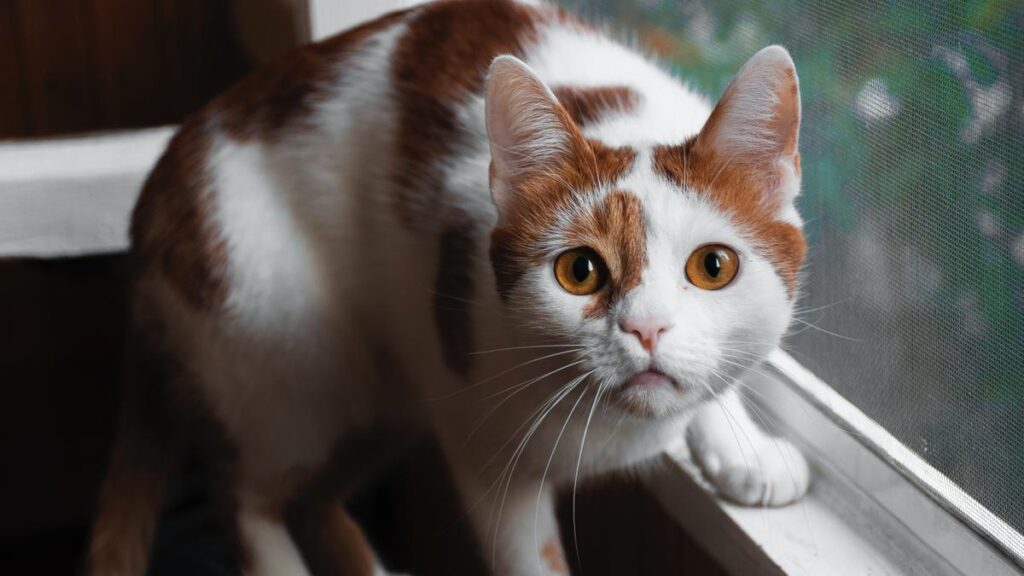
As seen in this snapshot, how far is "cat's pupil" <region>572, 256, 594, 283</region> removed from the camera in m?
0.65

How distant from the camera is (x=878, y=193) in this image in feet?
2.43

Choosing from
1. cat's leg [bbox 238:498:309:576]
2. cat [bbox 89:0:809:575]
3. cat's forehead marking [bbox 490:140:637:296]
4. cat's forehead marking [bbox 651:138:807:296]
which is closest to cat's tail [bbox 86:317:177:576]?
cat [bbox 89:0:809:575]

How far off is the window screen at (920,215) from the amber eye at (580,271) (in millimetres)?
224

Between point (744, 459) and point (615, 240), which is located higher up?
point (615, 240)

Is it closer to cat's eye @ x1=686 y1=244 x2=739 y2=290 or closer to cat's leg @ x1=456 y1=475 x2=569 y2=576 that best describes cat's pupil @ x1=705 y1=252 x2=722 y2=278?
cat's eye @ x1=686 y1=244 x2=739 y2=290

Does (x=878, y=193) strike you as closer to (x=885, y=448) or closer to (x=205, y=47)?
(x=885, y=448)

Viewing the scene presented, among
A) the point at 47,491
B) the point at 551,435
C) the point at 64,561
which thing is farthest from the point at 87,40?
the point at 551,435

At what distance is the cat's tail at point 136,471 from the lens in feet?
3.38

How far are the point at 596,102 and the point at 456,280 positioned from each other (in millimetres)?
179

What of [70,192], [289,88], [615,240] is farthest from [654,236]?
[70,192]

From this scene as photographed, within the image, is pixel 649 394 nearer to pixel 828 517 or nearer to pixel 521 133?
pixel 521 133

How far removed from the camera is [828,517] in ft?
2.86

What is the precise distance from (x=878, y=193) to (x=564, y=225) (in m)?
0.24

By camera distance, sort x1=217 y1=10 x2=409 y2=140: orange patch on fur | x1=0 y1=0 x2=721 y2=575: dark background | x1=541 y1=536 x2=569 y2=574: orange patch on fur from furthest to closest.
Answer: x1=0 y1=0 x2=721 y2=575: dark background
x1=217 y1=10 x2=409 y2=140: orange patch on fur
x1=541 y1=536 x2=569 y2=574: orange patch on fur
